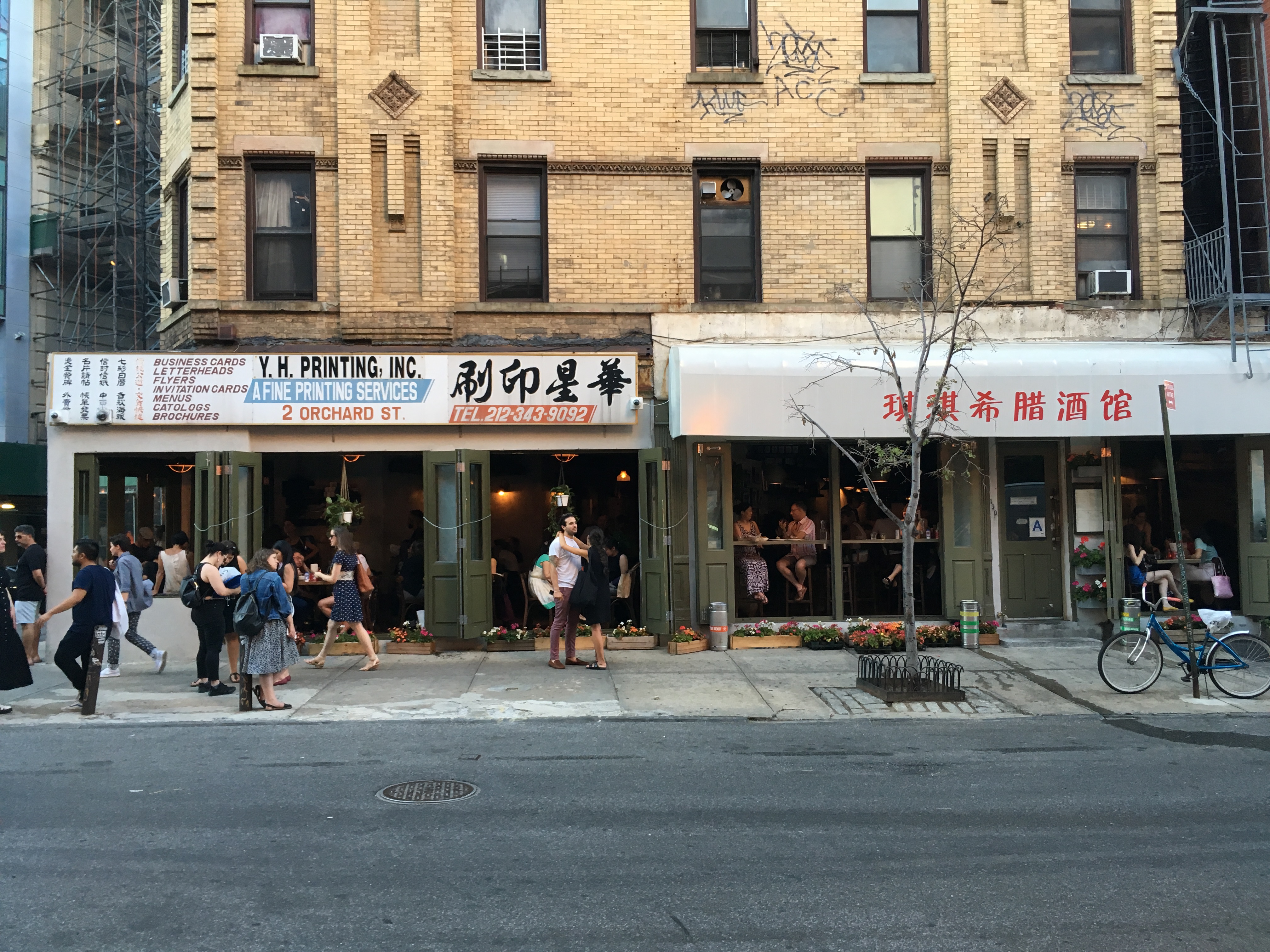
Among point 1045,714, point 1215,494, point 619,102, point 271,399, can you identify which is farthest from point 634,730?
point 1215,494

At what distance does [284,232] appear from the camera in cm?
1433

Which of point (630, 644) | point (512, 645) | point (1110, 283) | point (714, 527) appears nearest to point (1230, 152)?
point (1110, 283)

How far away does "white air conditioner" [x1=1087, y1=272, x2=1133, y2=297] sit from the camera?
571 inches

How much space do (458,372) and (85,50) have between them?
794 inches

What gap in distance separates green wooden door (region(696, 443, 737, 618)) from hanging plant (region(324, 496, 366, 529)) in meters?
4.57

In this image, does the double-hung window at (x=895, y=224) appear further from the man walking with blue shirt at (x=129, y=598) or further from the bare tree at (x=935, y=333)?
the man walking with blue shirt at (x=129, y=598)

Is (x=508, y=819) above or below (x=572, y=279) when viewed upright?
below

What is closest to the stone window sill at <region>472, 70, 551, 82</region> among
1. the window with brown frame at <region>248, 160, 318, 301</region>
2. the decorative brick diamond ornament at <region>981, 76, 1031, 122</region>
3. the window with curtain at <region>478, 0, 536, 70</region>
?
the window with curtain at <region>478, 0, 536, 70</region>

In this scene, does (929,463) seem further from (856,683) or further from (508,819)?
(508,819)

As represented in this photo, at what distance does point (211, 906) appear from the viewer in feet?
16.8

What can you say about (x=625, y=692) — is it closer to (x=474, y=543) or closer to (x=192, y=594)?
(x=474, y=543)

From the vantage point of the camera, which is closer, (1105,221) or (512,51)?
(512,51)

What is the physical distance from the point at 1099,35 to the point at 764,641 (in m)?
9.91

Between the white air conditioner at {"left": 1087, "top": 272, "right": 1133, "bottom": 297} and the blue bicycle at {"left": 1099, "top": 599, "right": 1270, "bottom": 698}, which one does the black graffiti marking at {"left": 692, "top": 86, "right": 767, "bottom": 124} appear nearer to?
the white air conditioner at {"left": 1087, "top": 272, "right": 1133, "bottom": 297}
